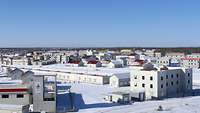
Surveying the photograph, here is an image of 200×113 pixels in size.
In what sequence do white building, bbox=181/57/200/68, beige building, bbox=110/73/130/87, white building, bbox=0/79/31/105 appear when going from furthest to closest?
white building, bbox=181/57/200/68 → beige building, bbox=110/73/130/87 → white building, bbox=0/79/31/105

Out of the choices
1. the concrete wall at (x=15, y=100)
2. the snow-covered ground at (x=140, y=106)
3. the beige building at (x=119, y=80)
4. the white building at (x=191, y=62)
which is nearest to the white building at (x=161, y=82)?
the snow-covered ground at (x=140, y=106)

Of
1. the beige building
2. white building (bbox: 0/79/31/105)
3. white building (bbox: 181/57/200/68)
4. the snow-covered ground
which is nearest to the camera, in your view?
white building (bbox: 0/79/31/105)

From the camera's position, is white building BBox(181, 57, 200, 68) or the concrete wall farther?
white building BBox(181, 57, 200, 68)

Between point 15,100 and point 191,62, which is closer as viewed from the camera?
point 15,100

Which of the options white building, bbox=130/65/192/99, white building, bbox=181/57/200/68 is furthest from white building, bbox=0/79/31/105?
white building, bbox=181/57/200/68

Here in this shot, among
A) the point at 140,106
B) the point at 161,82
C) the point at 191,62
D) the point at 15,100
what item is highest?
the point at 161,82

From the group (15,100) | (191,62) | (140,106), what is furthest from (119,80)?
(191,62)

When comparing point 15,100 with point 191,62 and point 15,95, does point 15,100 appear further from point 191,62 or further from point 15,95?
point 191,62

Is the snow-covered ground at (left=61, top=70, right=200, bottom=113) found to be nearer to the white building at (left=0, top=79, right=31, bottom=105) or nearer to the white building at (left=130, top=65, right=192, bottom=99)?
the white building at (left=130, top=65, right=192, bottom=99)

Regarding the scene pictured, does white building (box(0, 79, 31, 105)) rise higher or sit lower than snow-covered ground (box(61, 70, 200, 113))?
higher
